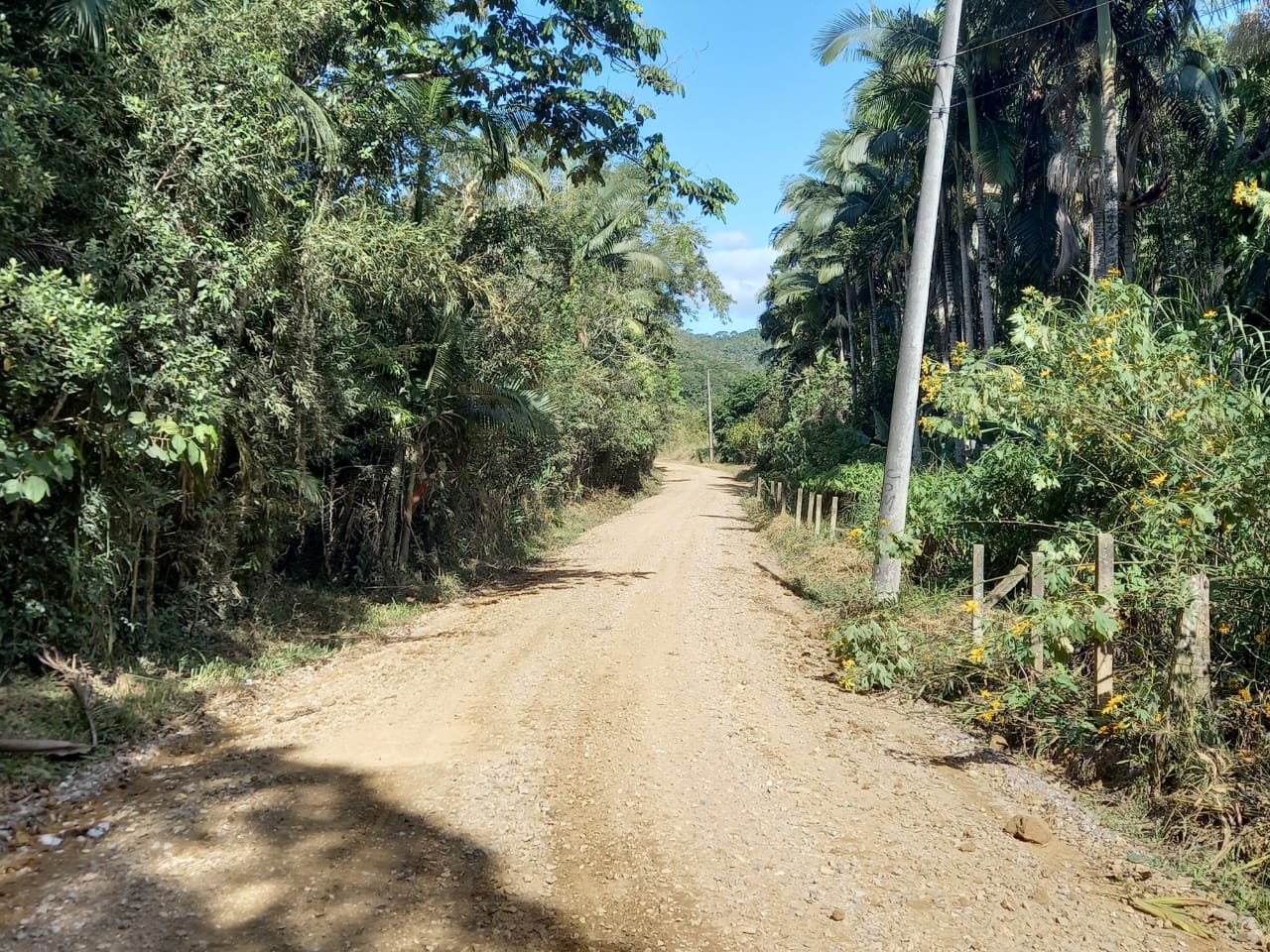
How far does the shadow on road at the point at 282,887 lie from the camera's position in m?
3.20

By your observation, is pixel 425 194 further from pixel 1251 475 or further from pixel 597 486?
pixel 597 486

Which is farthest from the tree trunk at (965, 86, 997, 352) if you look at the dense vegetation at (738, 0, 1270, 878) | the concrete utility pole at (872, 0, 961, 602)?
the concrete utility pole at (872, 0, 961, 602)

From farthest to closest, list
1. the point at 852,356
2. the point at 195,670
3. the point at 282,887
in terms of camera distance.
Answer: the point at 852,356
the point at 195,670
the point at 282,887

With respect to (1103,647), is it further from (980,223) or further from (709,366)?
(709,366)

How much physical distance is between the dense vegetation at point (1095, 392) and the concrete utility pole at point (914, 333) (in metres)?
0.32

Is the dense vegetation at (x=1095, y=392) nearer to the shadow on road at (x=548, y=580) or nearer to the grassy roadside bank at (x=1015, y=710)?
the grassy roadside bank at (x=1015, y=710)

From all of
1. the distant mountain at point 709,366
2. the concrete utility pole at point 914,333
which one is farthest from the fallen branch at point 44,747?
the distant mountain at point 709,366

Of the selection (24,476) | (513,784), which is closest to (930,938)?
(513,784)

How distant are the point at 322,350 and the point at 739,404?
57.9 meters

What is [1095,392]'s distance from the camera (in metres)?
5.99

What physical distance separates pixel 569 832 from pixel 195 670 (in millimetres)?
4454

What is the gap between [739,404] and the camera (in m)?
65.1

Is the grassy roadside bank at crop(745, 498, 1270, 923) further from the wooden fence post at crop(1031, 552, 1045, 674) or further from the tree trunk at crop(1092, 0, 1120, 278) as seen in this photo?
the tree trunk at crop(1092, 0, 1120, 278)

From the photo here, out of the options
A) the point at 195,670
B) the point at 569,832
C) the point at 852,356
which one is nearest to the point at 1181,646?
the point at 569,832
